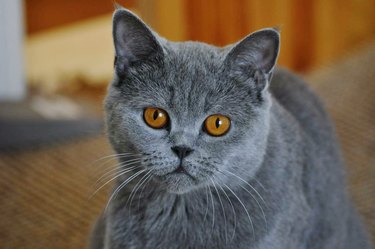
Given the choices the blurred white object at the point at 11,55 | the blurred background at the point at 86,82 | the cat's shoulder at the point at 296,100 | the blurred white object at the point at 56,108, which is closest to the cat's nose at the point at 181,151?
the blurred background at the point at 86,82

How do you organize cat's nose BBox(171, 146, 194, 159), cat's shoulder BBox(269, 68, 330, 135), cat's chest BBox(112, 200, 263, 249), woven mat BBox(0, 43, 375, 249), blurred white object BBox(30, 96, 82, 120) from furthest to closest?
blurred white object BBox(30, 96, 82, 120), woven mat BBox(0, 43, 375, 249), cat's shoulder BBox(269, 68, 330, 135), cat's chest BBox(112, 200, 263, 249), cat's nose BBox(171, 146, 194, 159)

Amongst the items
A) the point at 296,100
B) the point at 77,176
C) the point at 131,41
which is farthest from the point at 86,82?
the point at 131,41

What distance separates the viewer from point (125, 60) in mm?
1403

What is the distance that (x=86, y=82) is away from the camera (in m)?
3.84

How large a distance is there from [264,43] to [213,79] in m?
0.13

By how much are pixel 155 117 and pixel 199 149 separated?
113 mm

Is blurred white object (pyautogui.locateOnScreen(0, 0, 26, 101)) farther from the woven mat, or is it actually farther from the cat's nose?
the cat's nose

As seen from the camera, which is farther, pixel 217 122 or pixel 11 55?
pixel 11 55

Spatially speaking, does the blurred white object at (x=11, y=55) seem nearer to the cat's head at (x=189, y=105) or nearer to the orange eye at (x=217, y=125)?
the cat's head at (x=189, y=105)

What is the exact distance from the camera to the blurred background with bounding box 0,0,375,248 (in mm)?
2076

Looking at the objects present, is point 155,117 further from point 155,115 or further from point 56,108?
point 56,108

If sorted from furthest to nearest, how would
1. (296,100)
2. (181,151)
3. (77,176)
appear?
(77,176) → (296,100) → (181,151)

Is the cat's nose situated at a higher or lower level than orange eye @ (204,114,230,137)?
lower

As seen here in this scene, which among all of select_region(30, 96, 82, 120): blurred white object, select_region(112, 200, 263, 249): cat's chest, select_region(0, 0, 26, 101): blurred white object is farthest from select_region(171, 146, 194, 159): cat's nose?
select_region(0, 0, 26, 101): blurred white object
